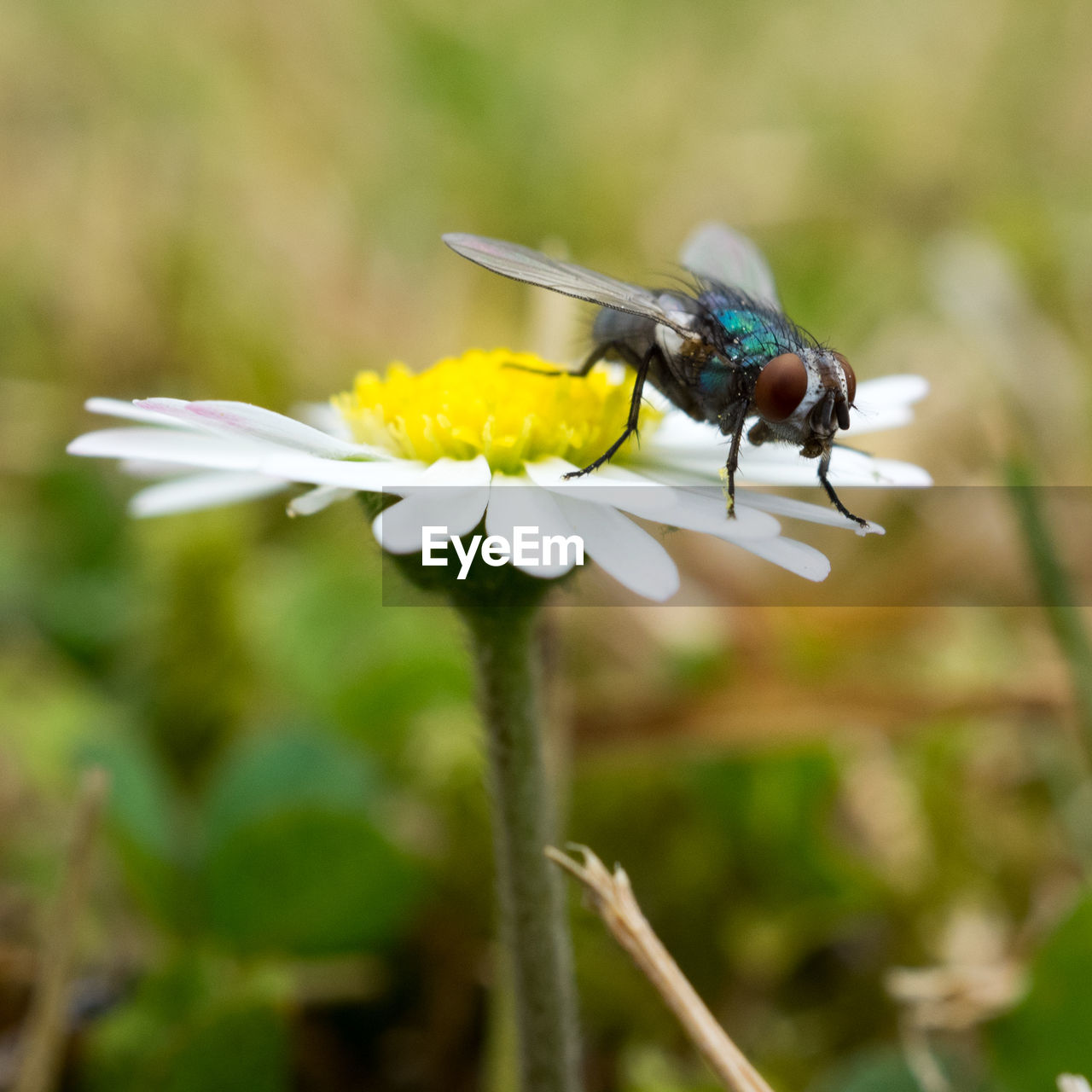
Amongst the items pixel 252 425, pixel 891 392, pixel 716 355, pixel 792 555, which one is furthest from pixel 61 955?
pixel 891 392

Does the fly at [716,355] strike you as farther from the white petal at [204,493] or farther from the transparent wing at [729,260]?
the white petal at [204,493]

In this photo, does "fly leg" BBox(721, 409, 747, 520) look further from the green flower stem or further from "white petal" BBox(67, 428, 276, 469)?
"white petal" BBox(67, 428, 276, 469)

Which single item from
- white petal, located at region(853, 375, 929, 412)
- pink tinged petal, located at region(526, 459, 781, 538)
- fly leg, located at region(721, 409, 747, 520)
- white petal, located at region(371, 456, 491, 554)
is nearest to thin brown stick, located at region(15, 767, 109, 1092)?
white petal, located at region(371, 456, 491, 554)

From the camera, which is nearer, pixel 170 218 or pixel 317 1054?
pixel 317 1054

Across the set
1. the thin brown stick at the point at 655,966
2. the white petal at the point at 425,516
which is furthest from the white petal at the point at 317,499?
the thin brown stick at the point at 655,966

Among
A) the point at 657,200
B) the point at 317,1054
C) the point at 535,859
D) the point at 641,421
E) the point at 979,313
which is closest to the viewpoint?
the point at 535,859

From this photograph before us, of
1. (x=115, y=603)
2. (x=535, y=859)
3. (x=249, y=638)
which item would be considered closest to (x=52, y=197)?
(x=115, y=603)

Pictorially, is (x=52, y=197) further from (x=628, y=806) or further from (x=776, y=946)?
(x=776, y=946)

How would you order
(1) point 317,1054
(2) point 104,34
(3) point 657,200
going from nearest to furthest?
(1) point 317,1054 → (3) point 657,200 → (2) point 104,34
